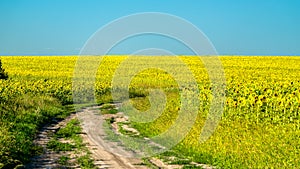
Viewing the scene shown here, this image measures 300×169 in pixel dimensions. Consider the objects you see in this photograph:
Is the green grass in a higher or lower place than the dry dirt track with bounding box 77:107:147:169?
higher

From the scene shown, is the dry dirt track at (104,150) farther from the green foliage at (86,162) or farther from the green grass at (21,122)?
the green grass at (21,122)

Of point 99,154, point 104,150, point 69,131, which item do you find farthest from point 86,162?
point 69,131

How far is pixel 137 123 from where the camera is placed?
58.7ft

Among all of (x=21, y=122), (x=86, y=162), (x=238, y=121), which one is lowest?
(x=86, y=162)

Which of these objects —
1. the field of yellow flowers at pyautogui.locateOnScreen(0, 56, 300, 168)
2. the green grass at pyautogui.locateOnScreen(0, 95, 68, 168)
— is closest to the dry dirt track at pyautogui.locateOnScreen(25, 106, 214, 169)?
the green grass at pyautogui.locateOnScreen(0, 95, 68, 168)

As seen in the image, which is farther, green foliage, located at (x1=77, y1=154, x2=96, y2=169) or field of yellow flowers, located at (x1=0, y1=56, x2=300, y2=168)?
field of yellow flowers, located at (x1=0, y1=56, x2=300, y2=168)

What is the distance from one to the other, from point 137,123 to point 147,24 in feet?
18.9

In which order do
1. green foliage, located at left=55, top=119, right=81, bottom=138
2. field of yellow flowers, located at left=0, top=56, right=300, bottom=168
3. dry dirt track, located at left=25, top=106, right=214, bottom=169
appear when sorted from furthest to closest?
green foliage, located at left=55, top=119, right=81, bottom=138
field of yellow flowers, located at left=0, top=56, right=300, bottom=168
dry dirt track, located at left=25, top=106, right=214, bottom=169

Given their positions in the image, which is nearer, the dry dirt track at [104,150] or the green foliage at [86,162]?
the green foliage at [86,162]

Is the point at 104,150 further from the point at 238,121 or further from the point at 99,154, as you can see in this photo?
the point at 238,121

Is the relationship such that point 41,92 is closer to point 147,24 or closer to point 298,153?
point 147,24

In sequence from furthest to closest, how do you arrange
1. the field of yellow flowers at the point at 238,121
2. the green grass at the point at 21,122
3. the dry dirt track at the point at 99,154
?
the green grass at the point at 21,122 → the field of yellow flowers at the point at 238,121 → the dry dirt track at the point at 99,154

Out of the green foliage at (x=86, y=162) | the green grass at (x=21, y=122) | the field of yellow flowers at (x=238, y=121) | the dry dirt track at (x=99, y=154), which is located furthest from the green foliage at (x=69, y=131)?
the green foliage at (x=86, y=162)

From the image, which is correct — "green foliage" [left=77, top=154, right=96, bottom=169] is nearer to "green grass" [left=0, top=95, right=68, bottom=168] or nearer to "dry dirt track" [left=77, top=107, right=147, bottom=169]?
"dry dirt track" [left=77, top=107, right=147, bottom=169]
